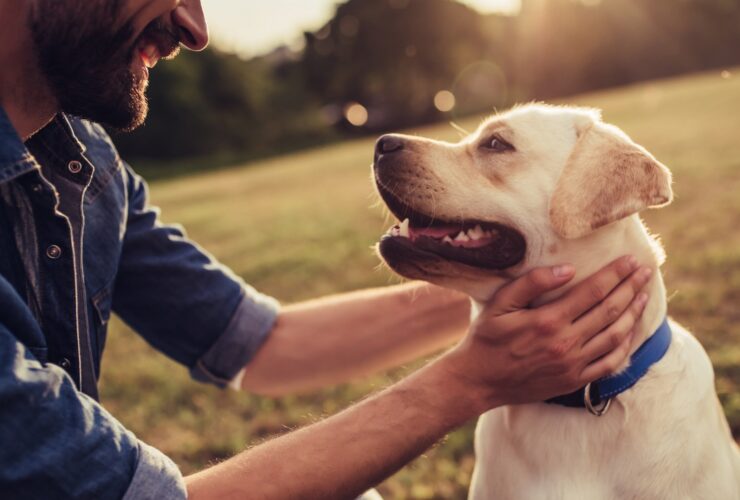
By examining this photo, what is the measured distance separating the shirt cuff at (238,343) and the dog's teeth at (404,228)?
74cm

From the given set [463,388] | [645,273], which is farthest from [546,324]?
[645,273]

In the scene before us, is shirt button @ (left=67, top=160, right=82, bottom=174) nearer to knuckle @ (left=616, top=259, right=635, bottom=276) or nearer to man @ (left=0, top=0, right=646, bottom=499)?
man @ (left=0, top=0, right=646, bottom=499)

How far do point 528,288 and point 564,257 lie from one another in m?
0.27

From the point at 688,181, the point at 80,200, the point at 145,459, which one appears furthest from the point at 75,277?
the point at 688,181

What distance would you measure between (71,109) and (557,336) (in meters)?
1.72

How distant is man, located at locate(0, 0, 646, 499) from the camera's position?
72.8 inches

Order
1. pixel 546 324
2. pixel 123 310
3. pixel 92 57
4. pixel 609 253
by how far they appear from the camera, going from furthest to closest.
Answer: pixel 123 310 < pixel 609 253 < pixel 92 57 < pixel 546 324

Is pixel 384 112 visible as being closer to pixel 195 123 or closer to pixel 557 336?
pixel 195 123

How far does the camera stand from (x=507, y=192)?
2754 millimetres

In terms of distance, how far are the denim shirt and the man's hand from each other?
958 millimetres

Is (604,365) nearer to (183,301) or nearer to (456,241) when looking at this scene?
(456,241)

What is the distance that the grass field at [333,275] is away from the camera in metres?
4.23

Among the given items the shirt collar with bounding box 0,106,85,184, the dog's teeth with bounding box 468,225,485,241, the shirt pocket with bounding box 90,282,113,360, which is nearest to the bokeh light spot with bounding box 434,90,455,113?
the dog's teeth with bounding box 468,225,485,241

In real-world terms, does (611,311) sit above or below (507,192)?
below
